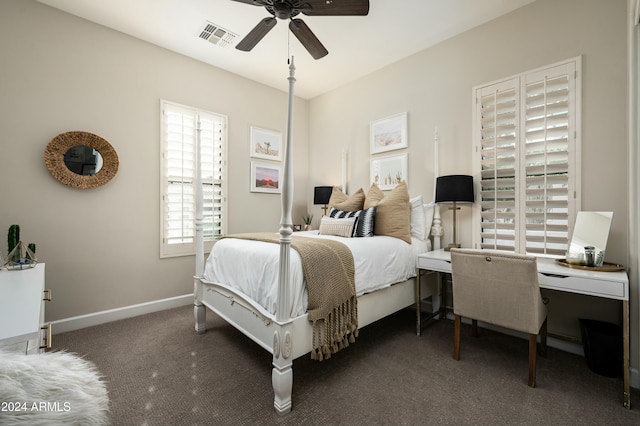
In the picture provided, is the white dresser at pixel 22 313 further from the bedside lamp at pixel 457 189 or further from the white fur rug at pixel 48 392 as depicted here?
the bedside lamp at pixel 457 189

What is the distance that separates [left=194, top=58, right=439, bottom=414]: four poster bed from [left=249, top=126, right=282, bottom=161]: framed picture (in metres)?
1.55

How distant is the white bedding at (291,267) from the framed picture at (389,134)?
1306 mm

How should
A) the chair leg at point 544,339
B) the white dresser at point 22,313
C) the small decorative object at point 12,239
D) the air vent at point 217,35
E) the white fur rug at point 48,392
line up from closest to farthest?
1. the white fur rug at point 48,392
2. the white dresser at point 22,313
3. the small decorative object at point 12,239
4. the chair leg at point 544,339
5. the air vent at point 217,35

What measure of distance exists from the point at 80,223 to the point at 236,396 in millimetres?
2348

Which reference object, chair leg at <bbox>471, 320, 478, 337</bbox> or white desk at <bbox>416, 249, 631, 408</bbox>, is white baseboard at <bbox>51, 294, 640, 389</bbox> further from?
white desk at <bbox>416, 249, 631, 408</bbox>

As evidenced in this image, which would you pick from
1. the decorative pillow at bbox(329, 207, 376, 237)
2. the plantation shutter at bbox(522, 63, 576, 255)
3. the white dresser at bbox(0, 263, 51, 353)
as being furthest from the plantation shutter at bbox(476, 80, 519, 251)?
the white dresser at bbox(0, 263, 51, 353)

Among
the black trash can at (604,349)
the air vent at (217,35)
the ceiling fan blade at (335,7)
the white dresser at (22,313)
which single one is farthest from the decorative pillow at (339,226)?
the air vent at (217,35)

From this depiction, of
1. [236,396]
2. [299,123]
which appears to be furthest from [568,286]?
[299,123]

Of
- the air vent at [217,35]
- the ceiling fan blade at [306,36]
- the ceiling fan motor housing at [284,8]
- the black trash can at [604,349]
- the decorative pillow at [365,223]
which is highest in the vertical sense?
the air vent at [217,35]

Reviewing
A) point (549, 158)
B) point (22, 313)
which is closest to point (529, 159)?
point (549, 158)

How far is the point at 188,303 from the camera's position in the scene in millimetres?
3490

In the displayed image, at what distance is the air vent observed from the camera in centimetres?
293

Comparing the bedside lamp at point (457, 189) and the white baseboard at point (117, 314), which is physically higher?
the bedside lamp at point (457, 189)

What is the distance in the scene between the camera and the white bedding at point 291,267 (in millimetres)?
1787
